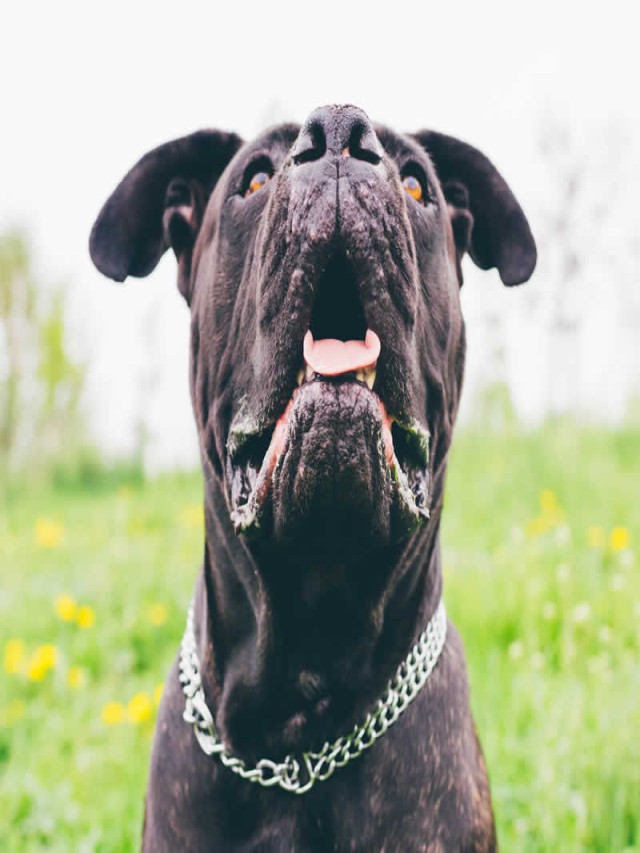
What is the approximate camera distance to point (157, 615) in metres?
4.37

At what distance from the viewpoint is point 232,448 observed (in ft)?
5.92

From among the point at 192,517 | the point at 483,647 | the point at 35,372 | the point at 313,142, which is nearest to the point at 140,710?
the point at 483,647

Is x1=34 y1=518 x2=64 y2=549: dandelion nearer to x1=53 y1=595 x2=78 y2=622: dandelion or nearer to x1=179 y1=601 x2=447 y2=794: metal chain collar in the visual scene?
x1=53 y1=595 x2=78 y2=622: dandelion

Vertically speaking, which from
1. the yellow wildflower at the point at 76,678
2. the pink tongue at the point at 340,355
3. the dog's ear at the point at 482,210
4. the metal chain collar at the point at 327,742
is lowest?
the yellow wildflower at the point at 76,678

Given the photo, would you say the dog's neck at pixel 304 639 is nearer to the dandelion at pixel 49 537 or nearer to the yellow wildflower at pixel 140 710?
the yellow wildflower at pixel 140 710

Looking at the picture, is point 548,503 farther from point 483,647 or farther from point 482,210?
point 482,210

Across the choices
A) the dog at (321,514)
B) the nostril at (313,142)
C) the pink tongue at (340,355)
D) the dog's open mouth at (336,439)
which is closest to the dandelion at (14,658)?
the dog at (321,514)

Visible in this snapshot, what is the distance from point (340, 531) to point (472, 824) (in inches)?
29.1

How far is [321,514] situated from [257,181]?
0.85 m

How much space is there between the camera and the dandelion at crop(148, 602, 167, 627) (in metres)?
4.32

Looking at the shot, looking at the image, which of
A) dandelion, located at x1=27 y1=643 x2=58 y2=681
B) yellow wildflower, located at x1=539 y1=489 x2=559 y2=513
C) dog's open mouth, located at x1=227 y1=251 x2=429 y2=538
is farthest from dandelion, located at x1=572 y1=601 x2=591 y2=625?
dandelion, located at x1=27 y1=643 x2=58 y2=681

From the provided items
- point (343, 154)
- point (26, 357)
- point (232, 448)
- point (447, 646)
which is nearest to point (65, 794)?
point (447, 646)

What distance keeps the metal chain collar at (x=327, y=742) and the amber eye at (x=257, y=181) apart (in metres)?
1.07

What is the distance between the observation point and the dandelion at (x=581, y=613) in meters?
3.42
